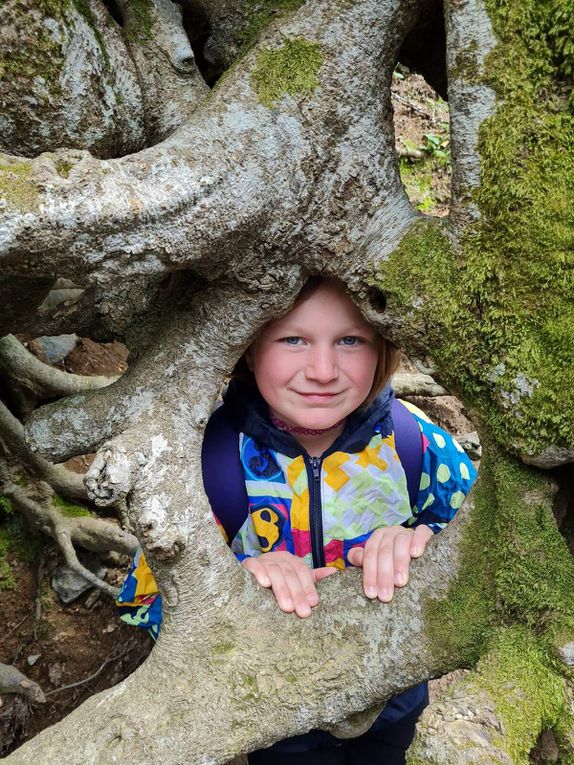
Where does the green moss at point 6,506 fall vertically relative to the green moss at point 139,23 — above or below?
below

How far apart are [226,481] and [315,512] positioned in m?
0.34

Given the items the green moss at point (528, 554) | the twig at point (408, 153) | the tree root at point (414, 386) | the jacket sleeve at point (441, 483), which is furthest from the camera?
the twig at point (408, 153)

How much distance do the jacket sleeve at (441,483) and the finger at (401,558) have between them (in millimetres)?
504

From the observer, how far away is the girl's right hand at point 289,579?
1761 millimetres

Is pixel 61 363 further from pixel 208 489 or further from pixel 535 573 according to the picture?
pixel 535 573

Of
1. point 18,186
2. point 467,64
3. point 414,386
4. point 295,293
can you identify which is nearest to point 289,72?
point 467,64

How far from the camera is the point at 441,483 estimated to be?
235 cm

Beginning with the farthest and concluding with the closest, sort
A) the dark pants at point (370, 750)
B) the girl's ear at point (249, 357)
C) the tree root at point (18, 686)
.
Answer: the tree root at point (18, 686)
the dark pants at point (370, 750)
the girl's ear at point (249, 357)

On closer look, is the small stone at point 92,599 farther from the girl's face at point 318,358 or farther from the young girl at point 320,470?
the girl's face at point 318,358

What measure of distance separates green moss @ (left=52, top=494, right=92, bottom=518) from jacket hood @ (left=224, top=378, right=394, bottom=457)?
1984mm

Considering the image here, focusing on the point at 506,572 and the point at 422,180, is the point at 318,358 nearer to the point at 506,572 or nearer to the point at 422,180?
the point at 506,572

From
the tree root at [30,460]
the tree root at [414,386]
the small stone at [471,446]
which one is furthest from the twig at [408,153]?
the tree root at [30,460]

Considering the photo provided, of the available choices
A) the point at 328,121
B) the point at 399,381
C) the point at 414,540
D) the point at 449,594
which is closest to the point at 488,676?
the point at 449,594

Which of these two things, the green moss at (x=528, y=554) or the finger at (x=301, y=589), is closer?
the green moss at (x=528, y=554)
